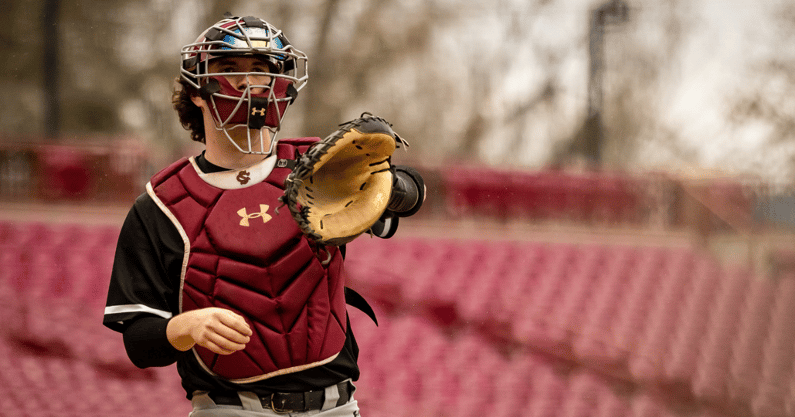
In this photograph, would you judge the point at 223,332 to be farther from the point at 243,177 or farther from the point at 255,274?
the point at 243,177

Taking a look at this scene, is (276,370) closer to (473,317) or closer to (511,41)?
(473,317)

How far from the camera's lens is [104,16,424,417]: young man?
4.40ft

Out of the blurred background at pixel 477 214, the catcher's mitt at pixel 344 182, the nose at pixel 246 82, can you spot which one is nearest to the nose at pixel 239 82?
the nose at pixel 246 82

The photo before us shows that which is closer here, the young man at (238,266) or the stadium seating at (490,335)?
the young man at (238,266)

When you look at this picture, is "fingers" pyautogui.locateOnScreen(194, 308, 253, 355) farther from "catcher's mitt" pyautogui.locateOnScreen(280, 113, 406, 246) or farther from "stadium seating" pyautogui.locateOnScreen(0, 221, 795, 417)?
"stadium seating" pyautogui.locateOnScreen(0, 221, 795, 417)

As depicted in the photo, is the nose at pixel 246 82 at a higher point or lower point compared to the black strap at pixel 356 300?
higher

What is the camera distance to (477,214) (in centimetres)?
948

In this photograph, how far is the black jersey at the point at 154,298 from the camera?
133cm

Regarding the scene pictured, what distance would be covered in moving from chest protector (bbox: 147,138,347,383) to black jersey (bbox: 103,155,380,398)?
0.08 feet

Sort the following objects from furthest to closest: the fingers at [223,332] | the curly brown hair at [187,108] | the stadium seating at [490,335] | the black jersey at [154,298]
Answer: the stadium seating at [490,335] < the curly brown hair at [187,108] < the black jersey at [154,298] < the fingers at [223,332]

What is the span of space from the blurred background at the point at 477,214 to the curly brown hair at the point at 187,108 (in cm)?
340

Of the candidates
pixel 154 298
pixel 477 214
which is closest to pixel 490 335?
pixel 477 214

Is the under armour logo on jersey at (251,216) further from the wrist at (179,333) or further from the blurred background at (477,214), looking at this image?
the blurred background at (477,214)

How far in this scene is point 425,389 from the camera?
5.73 meters
